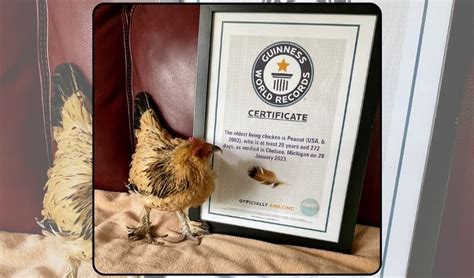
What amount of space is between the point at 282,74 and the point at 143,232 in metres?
0.31

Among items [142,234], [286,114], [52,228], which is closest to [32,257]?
[52,228]

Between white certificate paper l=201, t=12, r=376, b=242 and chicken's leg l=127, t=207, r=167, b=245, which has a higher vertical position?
white certificate paper l=201, t=12, r=376, b=242

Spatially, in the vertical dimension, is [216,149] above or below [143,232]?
above

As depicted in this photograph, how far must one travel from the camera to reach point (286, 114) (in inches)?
21.0

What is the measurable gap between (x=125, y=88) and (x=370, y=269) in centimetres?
46

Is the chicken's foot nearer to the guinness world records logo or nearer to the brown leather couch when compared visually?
the brown leather couch

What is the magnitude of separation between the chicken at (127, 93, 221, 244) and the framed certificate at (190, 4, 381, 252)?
0.03 metres

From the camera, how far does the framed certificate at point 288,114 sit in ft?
1.68

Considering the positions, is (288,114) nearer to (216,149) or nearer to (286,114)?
(286,114)

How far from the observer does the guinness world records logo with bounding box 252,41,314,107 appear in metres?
0.52

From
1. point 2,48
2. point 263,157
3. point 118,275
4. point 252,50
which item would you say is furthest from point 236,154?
point 2,48

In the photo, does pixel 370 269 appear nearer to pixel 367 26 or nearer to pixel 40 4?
pixel 367 26

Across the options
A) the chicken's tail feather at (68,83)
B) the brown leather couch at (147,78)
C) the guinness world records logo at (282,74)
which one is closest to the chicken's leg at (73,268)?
the brown leather couch at (147,78)

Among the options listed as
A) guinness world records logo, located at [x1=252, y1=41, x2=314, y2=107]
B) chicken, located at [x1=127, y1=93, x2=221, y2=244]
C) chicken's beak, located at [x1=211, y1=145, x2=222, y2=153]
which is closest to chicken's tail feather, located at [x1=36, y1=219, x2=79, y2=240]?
chicken, located at [x1=127, y1=93, x2=221, y2=244]
